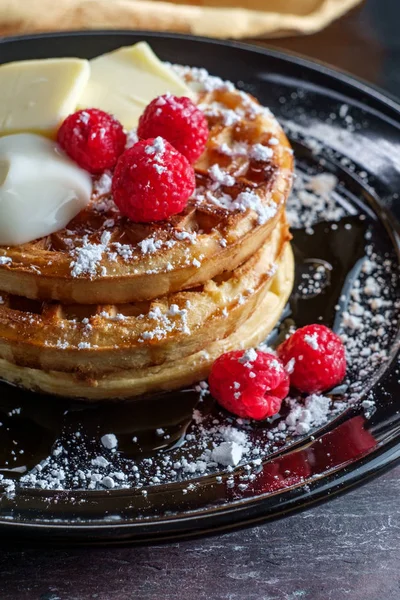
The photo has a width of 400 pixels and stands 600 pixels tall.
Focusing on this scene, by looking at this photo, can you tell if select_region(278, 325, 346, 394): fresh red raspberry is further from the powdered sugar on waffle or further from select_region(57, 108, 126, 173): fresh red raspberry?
select_region(57, 108, 126, 173): fresh red raspberry

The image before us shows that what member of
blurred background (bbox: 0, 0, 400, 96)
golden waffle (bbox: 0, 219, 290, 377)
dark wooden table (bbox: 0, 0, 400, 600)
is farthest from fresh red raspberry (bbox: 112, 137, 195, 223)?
blurred background (bbox: 0, 0, 400, 96)

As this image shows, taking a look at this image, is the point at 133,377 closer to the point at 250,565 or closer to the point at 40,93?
the point at 250,565

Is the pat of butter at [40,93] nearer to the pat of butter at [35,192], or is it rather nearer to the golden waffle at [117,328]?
the pat of butter at [35,192]

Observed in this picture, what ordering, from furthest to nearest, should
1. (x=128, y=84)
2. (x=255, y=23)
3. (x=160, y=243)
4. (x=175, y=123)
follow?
(x=255, y=23) < (x=128, y=84) < (x=175, y=123) < (x=160, y=243)

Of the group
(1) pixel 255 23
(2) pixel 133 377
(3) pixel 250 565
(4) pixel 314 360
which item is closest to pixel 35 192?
(2) pixel 133 377

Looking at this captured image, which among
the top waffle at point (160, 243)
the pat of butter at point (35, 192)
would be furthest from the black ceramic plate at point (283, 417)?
the pat of butter at point (35, 192)

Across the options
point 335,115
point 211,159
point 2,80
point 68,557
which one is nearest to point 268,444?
point 68,557
